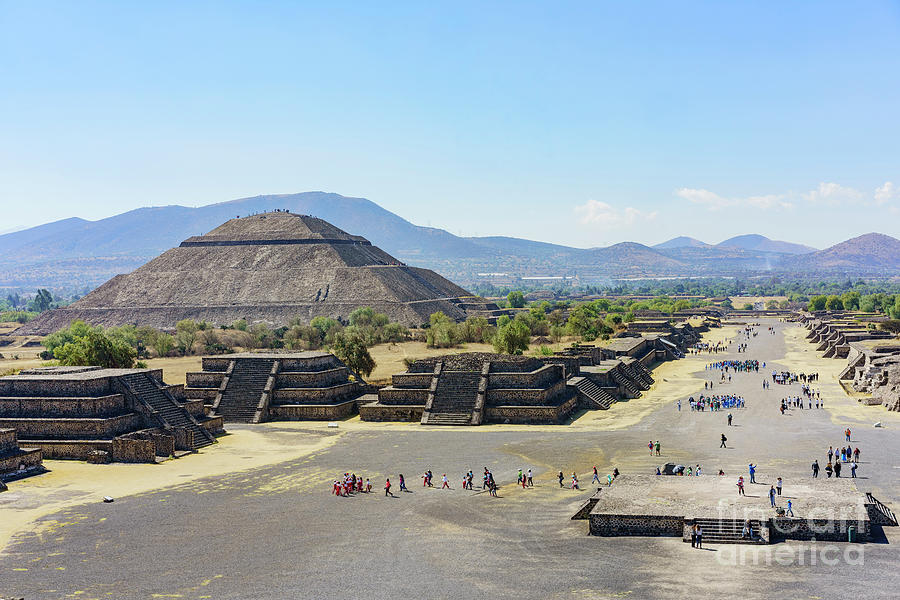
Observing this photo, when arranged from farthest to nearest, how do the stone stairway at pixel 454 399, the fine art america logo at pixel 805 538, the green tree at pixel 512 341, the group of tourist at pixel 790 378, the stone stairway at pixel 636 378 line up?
the green tree at pixel 512 341
the group of tourist at pixel 790 378
the stone stairway at pixel 636 378
the stone stairway at pixel 454 399
the fine art america logo at pixel 805 538

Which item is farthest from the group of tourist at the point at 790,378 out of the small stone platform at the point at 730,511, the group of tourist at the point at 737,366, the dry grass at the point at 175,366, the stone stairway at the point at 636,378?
the dry grass at the point at 175,366

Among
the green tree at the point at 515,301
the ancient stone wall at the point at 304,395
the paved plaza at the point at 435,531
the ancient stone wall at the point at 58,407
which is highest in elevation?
the green tree at the point at 515,301

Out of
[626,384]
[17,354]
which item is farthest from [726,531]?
[17,354]

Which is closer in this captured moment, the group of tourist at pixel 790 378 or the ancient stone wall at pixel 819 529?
the ancient stone wall at pixel 819 529

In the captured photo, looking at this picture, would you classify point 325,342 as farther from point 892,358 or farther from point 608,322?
point 892,358

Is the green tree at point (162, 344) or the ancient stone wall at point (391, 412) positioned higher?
the green tree at point (162, 344)

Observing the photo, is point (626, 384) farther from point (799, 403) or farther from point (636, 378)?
point (799, 403)

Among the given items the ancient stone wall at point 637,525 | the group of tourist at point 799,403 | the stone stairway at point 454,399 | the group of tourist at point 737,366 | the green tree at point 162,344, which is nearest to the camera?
the ancient stone wall at point 637,525

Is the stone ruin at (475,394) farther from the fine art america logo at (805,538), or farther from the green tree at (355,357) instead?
the fine art america logo at (805,538)
